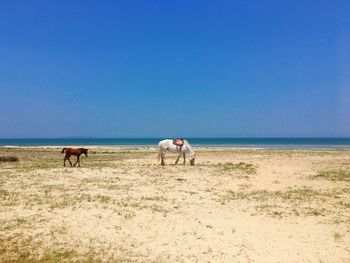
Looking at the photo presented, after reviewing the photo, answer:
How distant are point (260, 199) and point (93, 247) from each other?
754 cm

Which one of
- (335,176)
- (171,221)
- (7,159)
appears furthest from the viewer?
(7,159)

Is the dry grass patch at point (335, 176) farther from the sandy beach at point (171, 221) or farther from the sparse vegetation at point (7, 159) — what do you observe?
the sparse vegetation at point (7, 159)

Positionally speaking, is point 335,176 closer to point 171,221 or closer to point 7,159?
point 171,221

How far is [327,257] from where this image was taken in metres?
8.70

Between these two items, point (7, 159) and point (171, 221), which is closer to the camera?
point (171, 221)

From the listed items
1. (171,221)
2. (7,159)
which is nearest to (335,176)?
(171,221)

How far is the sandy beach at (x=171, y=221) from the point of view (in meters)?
8.84

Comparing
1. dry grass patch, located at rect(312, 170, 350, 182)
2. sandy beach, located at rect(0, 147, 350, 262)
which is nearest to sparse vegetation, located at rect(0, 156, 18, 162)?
sandy beach, located at rect(0, 147, 350, 262)

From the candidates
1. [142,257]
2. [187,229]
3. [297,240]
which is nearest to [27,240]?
[142,257]

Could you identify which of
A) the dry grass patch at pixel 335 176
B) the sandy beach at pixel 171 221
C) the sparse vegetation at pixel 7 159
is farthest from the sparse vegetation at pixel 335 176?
the sparse vegetation at pixel 7 159

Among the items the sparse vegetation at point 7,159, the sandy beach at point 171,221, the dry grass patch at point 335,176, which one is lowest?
the sandy beach at point 171,221

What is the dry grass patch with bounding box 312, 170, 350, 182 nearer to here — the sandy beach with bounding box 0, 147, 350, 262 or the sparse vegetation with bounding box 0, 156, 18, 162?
the sandy beach with bounding box 0, 147, 350, 262

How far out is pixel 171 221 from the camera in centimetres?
1122

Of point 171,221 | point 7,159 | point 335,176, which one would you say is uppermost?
point 7,159
